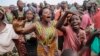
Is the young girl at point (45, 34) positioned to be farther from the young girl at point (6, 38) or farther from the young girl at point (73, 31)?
the young girl at point (6, 38)

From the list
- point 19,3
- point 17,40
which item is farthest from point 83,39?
point 19,3

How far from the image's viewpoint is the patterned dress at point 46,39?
8.77 metres

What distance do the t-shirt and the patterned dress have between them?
2.23ft

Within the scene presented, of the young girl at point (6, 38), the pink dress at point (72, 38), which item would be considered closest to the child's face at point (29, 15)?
the young girl at point (6, 38)

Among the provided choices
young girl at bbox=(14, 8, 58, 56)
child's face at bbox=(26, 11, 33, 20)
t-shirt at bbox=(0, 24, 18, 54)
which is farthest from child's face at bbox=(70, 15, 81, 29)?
child's face at bbox=(26, 11, 33, 20)

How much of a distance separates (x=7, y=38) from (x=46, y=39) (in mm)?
882

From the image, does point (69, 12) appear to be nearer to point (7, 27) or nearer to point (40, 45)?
point (40, 45)

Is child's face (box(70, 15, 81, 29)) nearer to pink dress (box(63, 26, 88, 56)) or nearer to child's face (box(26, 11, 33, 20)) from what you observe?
pink dress (box(63, 26, 88, 56))

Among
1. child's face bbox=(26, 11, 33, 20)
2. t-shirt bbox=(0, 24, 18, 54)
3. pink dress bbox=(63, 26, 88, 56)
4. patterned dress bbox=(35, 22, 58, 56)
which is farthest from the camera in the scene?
child's face bbox=(26, 11, 33, 20)

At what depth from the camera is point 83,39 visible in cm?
855

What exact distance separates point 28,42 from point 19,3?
3.96m

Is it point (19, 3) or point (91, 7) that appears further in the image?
point (19, 3)

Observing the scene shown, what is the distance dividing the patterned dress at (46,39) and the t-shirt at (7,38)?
681 millimetres

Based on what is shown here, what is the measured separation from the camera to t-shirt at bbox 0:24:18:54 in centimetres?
919
